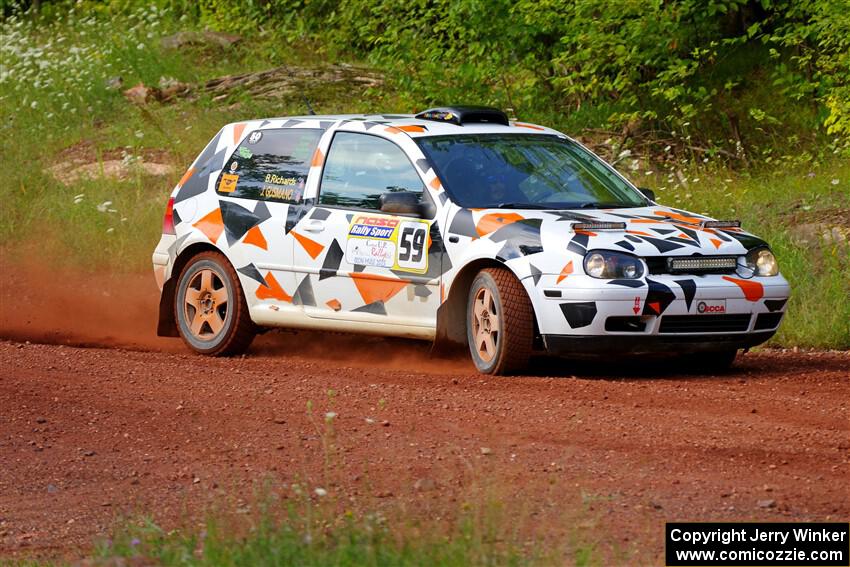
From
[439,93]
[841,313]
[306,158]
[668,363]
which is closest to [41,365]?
[306,158]

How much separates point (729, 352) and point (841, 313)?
1.74 metres

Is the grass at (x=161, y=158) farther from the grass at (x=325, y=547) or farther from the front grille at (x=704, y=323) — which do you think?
the grass at (x=325, y=547)

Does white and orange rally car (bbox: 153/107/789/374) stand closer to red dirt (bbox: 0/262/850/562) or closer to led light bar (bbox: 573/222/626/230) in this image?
led light bar (bbox: 573/222/626/230)

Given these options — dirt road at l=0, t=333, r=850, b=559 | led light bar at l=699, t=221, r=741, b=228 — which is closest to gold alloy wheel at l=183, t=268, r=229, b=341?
dirt road at l=0, t=333, r=850, b=559

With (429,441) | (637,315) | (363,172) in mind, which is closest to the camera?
(429,441)

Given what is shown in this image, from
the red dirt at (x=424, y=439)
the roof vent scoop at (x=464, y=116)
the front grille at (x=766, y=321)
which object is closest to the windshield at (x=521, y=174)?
the roof vent scoop at (x=464, y=116)

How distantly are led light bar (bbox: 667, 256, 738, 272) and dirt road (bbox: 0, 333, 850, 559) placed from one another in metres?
0.68

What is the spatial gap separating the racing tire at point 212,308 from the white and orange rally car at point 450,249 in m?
0.01

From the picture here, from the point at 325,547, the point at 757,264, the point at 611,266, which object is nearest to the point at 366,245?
the point at 611,266

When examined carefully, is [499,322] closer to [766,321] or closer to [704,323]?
[704,323]

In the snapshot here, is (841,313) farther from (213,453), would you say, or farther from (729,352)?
(213,453)

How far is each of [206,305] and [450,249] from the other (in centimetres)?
229

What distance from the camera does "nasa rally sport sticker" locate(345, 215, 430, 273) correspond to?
9.37m

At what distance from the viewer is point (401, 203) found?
367 inches
